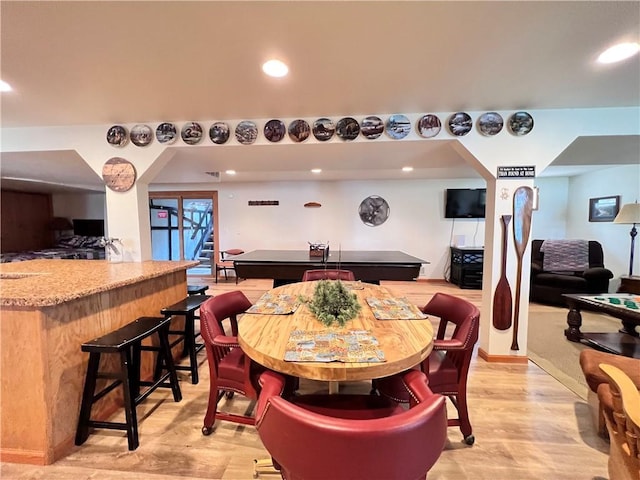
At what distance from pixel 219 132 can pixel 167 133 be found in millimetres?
528

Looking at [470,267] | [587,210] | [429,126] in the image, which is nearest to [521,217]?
[429,126]

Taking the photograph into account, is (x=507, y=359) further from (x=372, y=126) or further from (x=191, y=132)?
(x=191, y=132)

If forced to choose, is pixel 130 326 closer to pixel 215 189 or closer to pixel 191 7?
pixel 191 7

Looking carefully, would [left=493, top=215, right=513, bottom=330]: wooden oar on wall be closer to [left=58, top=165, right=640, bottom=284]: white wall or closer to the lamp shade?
the lamp shade

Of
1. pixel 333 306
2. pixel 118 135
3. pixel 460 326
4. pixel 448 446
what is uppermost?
pixel 118 135

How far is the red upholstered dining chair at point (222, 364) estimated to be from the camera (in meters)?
1.51

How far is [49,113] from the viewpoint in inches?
96.5

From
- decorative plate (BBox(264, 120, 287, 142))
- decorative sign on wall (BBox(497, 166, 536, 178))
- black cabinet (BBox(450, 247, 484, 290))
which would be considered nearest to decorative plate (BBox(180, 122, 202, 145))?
decorative plate (BBox(264, 120, 287, 142))

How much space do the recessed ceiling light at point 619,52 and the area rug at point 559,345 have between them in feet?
7.94

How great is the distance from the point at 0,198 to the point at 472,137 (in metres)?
10.0

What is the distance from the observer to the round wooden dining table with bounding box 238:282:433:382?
3.42 ft

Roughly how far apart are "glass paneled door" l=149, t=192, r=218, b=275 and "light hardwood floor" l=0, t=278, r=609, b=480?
5.04m

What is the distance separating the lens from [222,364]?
5.45 ft

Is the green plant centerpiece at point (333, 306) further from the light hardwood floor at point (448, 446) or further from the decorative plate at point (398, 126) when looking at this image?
the decorative plate at point (398, 126)
